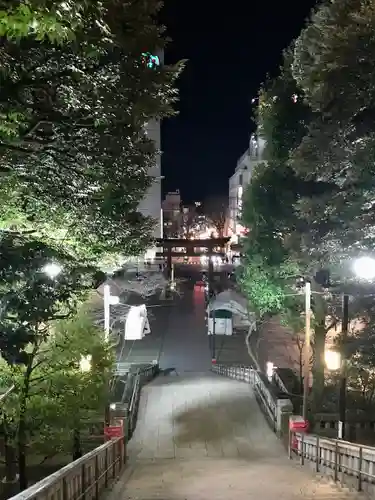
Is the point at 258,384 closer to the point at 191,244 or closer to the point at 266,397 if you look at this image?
the point at 266,397

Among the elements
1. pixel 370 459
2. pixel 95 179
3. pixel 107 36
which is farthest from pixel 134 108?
pixel 370 459

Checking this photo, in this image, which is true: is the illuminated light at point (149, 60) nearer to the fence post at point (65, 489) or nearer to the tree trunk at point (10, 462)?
the fence post at point (65, 489)

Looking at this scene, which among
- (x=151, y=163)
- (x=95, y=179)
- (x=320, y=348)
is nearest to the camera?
(x=95, y=179)

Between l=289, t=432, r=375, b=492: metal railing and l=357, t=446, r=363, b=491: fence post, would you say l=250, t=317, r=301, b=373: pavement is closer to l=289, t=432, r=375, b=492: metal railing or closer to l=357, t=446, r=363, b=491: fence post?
l=289, t=432, r=375, b=492: metal railing

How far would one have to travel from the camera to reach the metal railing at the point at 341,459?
32.4 ft

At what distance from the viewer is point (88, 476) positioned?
8.65m

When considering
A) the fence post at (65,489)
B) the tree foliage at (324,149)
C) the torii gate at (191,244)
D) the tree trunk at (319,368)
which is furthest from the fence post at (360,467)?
the torii gate at (191,244)

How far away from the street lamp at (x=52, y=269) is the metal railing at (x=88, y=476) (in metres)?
2.43

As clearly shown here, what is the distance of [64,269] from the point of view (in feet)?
25.1

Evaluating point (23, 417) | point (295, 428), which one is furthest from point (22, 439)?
point (295, 428)

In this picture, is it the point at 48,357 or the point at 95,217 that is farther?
the point at 48,357

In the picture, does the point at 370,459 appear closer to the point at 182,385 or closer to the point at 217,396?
the point at 217,396

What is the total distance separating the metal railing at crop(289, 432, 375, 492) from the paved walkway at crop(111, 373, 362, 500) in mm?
436

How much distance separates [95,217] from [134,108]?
92.6 inches
